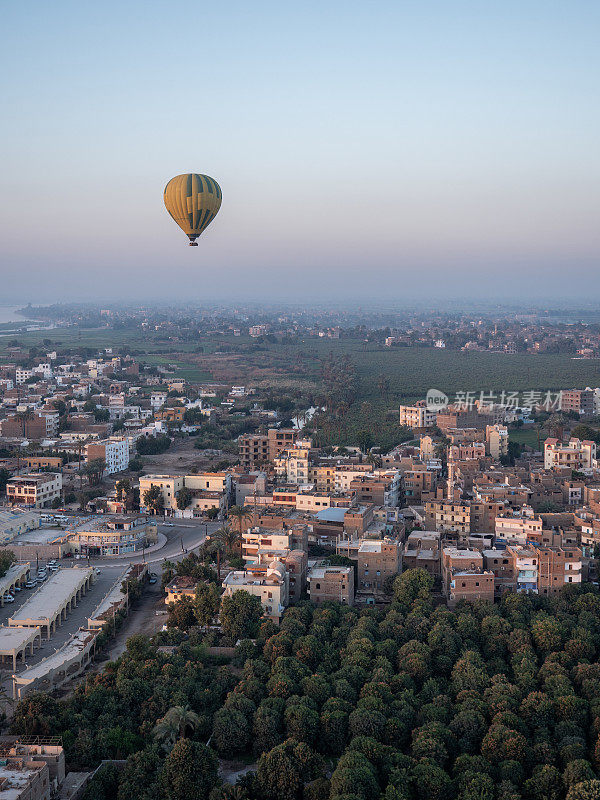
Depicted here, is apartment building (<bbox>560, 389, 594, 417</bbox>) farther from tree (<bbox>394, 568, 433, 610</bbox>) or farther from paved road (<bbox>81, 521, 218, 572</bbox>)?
tree (<bbox>394, 568, 433, 610</bbox>)

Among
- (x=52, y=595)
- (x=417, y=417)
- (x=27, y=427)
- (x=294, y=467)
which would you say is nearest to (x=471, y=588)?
(x=52, y=595)

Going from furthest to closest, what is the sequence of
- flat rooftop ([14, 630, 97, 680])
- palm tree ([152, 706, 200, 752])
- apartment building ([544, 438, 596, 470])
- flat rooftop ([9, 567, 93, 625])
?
apartment building ([544, 438, 596, 470]), flat rooftop ([9, 567, 93, 625]), flat rooftop ([14, 630, 97, 680]), palm tree ([152, 706, 200, 752])

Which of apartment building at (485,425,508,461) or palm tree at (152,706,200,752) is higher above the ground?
apartment building at (485,425,508,461)

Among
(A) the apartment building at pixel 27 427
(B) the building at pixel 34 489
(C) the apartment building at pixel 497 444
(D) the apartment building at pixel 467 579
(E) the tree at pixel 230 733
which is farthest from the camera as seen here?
(A) the apartment building at pixel 27 427

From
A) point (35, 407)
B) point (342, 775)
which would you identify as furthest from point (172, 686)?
point (35, 407)

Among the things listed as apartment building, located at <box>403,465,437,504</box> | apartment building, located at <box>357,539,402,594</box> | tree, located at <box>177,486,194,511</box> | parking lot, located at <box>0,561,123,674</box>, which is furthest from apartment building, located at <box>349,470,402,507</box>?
parking lot, located at <box>0,561,123,674</box>

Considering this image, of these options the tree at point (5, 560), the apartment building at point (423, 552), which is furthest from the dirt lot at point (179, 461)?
the apartment building at point (423, 552)

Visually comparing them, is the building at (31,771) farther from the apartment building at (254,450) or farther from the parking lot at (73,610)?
the apartment building at (254,450)
